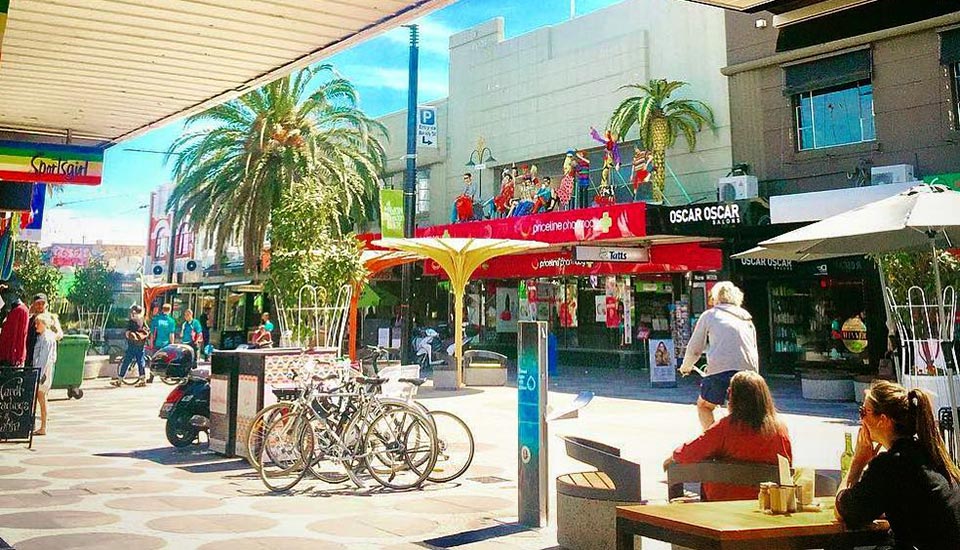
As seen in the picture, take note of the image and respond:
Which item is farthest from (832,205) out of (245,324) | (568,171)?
(245,324)

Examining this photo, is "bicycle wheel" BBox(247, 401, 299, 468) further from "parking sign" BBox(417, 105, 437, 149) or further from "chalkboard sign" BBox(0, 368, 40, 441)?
"parking sign" BBox(417, 105, 437, 149)

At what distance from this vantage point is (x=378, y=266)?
1939 cm

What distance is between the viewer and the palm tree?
20.4 meters

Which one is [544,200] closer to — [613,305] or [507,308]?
[613,305]

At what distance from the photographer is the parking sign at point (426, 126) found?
27494mm

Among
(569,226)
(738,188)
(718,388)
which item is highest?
(738,188)

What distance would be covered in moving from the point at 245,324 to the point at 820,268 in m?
23.9

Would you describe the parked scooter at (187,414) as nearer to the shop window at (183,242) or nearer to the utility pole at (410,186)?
the utility pole at (410,186)

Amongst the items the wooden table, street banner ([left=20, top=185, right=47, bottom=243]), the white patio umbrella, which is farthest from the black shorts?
street banner ([left=20, top=185, right=47, bottom=243])

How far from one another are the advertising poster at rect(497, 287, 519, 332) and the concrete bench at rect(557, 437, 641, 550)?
21.1 metres

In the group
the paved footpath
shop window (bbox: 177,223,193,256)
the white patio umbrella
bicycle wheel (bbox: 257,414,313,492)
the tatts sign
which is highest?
shop window (bbox: 177,223,193,256)

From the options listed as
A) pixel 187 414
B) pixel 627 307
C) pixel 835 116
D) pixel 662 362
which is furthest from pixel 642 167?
pixel 187 414

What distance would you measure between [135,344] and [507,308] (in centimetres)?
1287

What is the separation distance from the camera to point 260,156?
22.3 m
